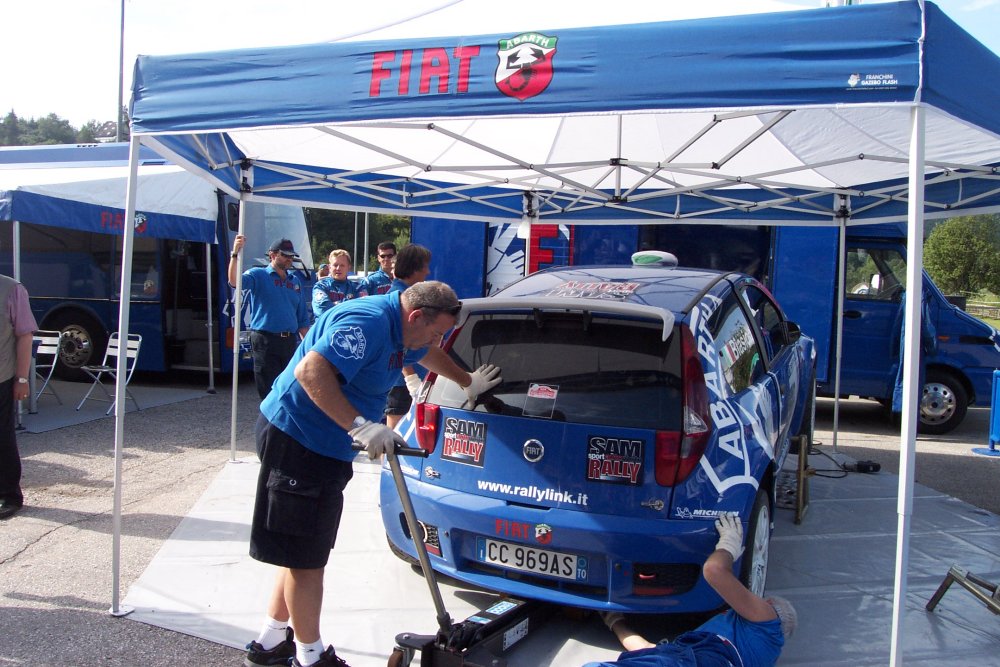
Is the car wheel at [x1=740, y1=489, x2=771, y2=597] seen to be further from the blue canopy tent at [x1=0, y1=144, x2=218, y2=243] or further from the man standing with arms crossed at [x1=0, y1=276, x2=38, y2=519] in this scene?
the blue canopy tent at [x1=0, y1=144, x2=218, y2=243]

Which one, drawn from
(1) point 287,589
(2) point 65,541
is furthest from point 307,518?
(2) point 65,541

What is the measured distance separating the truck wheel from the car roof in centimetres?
631

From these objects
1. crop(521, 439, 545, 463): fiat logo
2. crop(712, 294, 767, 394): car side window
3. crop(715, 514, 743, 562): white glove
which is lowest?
crop(715, 514, 743, 562): white glove

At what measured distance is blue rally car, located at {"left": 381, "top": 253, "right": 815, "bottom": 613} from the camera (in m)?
3.27

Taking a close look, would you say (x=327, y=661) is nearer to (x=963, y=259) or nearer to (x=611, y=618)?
(x=611, y=618)

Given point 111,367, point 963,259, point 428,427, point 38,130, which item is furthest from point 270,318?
point 38,130

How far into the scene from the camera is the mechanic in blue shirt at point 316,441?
9.65 ft

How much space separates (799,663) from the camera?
3412 mm

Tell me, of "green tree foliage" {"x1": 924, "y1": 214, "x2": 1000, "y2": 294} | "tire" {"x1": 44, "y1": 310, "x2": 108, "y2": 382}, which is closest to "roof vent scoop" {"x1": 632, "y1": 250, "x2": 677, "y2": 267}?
Answer: "tire" {"x1": 44, "y1": 310, "x2": 108, "y2": 382}

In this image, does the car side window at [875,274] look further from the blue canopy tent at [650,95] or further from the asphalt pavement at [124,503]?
the blue canopy tent at [650,95]

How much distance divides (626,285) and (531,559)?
1.43 m

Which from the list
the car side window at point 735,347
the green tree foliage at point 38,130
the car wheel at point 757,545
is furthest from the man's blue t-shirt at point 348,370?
the green tree foliage at point 38,130

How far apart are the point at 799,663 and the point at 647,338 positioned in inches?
61.8

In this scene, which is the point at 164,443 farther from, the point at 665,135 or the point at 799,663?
the point at 799,663
